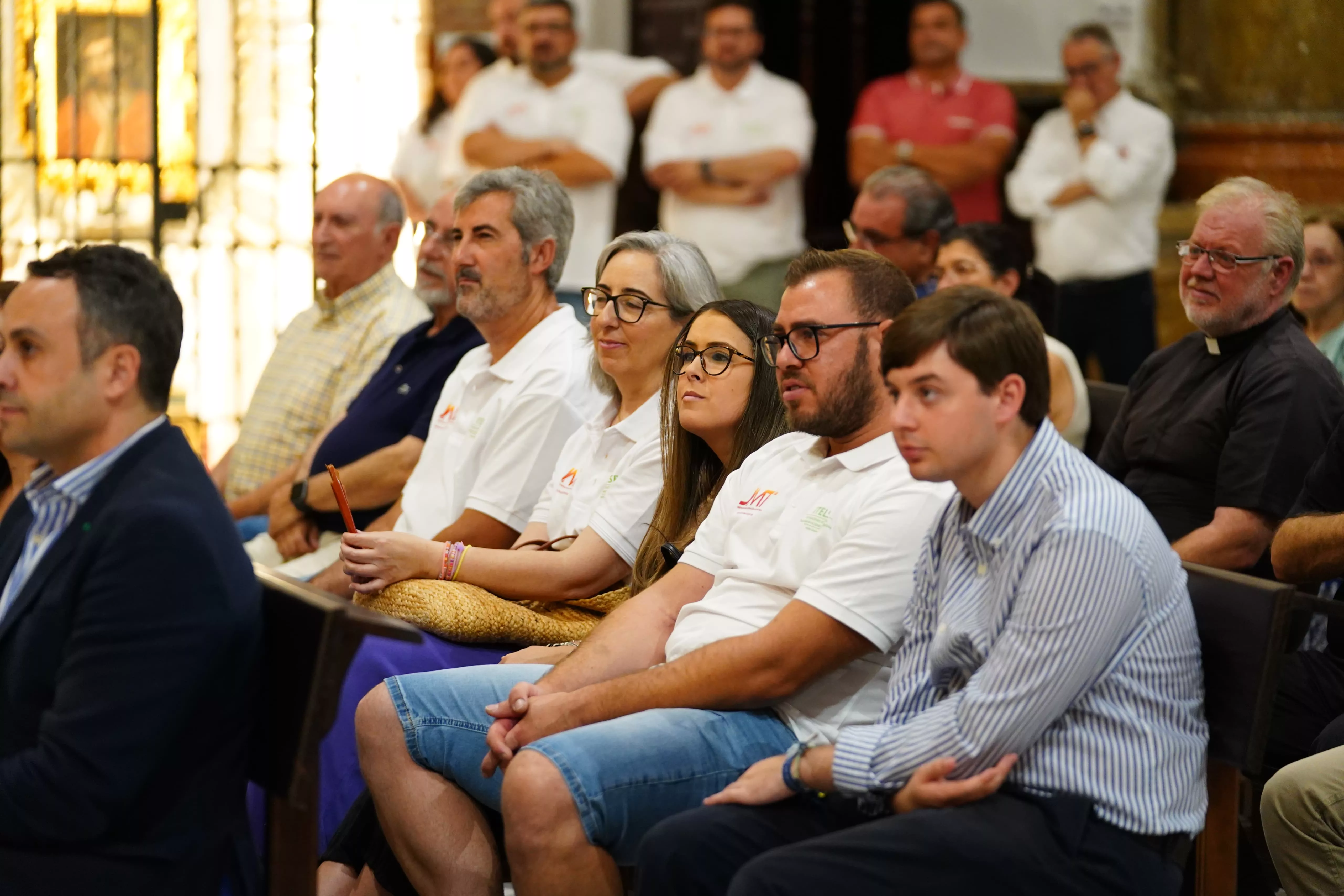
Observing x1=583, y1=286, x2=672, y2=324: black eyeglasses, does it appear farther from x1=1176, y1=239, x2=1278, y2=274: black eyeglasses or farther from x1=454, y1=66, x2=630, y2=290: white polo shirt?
x1=454, y1=66, x2=630, y2=290: white polo shirt

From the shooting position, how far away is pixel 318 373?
14.9ft

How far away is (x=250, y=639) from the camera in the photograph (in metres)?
2.04

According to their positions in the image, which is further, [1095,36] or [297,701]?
[1095,36]

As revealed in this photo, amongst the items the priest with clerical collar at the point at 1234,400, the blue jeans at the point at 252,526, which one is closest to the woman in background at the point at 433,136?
the blue jeans at the point at 252,526

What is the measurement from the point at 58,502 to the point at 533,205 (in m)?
1.90

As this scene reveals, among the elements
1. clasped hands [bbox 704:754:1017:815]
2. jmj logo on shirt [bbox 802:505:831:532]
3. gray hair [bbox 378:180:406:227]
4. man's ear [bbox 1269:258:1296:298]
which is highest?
gray hair [bbox 378:180:406:227]

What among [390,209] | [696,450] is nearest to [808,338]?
[696,450]

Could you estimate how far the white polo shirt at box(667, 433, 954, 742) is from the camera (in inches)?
90.4

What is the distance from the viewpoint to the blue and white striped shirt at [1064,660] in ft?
6.34

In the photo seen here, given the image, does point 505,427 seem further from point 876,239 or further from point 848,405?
point 876,239

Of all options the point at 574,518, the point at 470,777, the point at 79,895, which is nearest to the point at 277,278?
the point at 574,518

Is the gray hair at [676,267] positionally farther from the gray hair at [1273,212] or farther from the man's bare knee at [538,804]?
the man's bare knee at [538,804]

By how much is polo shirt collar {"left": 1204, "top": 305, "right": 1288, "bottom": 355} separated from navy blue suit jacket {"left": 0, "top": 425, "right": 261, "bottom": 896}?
2.13 metres

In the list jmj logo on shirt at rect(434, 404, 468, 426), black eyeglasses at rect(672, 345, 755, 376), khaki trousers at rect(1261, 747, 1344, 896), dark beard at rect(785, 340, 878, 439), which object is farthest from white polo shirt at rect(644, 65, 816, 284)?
khaki trousers at rect(1261, 747, 1344, 896)
